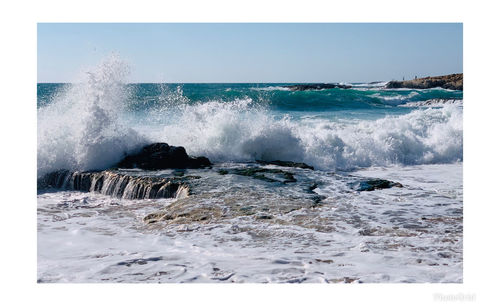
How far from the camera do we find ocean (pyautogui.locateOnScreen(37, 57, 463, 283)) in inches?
147

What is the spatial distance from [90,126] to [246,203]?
4085 mm

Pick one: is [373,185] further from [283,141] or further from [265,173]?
[283,141]

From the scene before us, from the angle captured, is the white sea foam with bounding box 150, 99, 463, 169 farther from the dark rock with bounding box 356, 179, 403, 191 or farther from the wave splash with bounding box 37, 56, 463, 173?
the dark rock with bounding box 356, 179, 403, 191

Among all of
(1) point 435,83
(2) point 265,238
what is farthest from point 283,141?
(1) point 435,83

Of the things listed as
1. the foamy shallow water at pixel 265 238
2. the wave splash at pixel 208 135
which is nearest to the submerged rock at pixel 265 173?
the foamy shallow water at pixel 265 238

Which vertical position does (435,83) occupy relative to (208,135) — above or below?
above

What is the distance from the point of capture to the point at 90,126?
328 inches

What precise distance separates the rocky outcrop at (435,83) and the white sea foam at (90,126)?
30.0 meters

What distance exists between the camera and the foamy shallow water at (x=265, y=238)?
11.8 feet

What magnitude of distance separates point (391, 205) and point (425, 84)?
3556 cm

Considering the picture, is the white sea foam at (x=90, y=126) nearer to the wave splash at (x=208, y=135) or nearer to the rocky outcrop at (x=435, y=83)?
the wave splash at (x=208, y=135)
